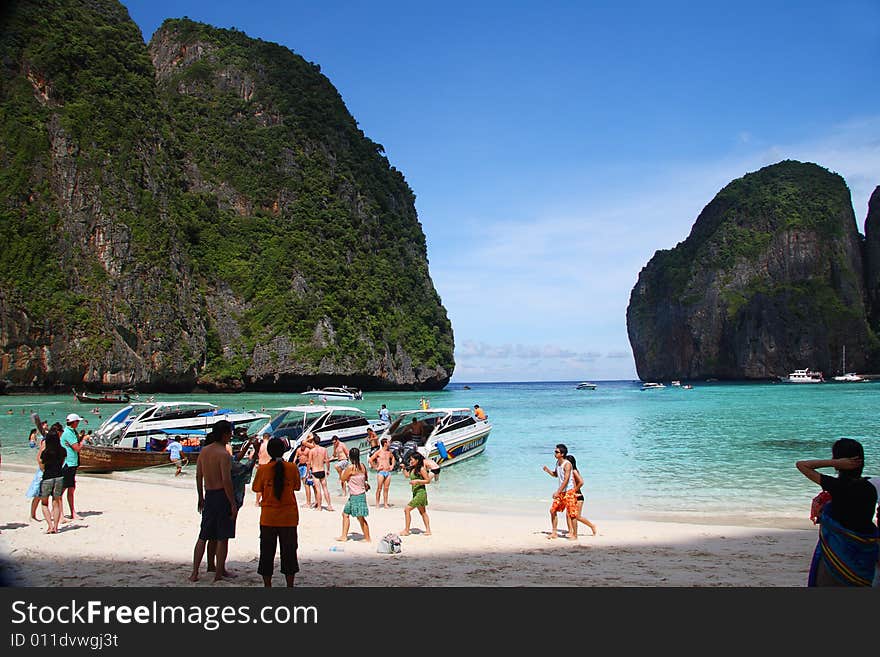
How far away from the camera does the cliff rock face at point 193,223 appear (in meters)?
61.5

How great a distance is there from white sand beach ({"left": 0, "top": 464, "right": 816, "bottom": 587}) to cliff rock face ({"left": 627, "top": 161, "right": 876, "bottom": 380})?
115 meters

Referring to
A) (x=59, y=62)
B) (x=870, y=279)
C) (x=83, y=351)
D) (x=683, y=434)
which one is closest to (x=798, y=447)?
(x=683, y=434)

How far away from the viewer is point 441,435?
2089 centimetres

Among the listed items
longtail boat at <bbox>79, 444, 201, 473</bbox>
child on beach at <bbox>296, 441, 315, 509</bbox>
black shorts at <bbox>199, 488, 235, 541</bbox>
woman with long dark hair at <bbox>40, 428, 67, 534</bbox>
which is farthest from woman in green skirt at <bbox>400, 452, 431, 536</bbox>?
longtail boat at <bbox>79, 444, 201, 473</bbox>

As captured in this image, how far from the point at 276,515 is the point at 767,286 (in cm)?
13130

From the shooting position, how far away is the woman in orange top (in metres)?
6.26

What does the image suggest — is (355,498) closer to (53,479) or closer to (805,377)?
(53,479)

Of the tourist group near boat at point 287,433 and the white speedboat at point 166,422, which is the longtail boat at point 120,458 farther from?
the white speedboat at point 166,422

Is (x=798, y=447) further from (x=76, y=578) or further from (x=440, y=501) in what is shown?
(x=76, y=578)

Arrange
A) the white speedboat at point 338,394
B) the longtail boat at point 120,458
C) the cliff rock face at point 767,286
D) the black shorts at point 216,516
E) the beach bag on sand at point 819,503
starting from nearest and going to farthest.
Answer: the beach bag on sand at point 819,503 → the black shorts at point 216,516 → the longtail boat at point 120,458 → the white speedboat at point 338,394 → the cliff rock face at point 767,286

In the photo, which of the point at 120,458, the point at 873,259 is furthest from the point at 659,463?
the point at 873,259

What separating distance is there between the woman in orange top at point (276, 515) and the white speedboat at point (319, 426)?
486 inches

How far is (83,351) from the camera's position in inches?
2377

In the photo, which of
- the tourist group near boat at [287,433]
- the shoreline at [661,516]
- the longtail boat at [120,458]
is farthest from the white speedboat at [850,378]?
the longtail boat at [120,458]
